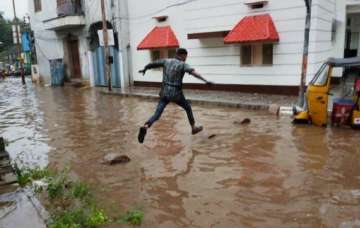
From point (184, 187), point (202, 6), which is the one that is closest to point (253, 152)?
point (184, 187)

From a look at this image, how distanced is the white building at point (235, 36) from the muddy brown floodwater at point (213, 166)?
3415mm

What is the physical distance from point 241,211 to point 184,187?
1.11 m

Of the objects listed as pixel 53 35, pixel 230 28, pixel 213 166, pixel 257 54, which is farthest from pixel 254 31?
pixel 53 35

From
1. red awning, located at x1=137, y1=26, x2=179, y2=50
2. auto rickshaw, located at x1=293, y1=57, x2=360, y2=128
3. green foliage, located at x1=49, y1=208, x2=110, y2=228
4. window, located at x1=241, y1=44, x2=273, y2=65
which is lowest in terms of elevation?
green foliage, located at x1=49, y1=208, x2=110, y2=228

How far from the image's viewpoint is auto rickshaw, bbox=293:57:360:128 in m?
8.16

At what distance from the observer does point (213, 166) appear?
6.28 m

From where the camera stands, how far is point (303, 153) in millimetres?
6781

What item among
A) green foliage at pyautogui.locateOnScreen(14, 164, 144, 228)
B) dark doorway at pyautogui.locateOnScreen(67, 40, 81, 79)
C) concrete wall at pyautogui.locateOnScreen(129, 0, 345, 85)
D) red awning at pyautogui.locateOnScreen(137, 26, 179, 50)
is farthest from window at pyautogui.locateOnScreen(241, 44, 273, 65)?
dark doorway at pyautogui.locateOnScreen(67, 40, 81, 79)

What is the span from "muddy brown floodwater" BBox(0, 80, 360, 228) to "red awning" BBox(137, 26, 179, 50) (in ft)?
20.2

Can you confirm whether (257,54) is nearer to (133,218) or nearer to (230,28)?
(230,28)

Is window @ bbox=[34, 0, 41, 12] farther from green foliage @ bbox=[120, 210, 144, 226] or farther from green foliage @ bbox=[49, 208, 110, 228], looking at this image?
green foliage @ bbox=[120, 210, 144, 226]

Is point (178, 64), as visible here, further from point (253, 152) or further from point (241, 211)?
point (241, 211)

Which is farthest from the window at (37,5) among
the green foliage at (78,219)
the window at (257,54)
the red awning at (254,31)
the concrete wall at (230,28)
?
the green foliage at (78,219)

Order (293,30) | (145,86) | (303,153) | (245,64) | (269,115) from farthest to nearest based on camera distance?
(145,86)
(245,64)
(293,30)
(269,115)
(303,153)
